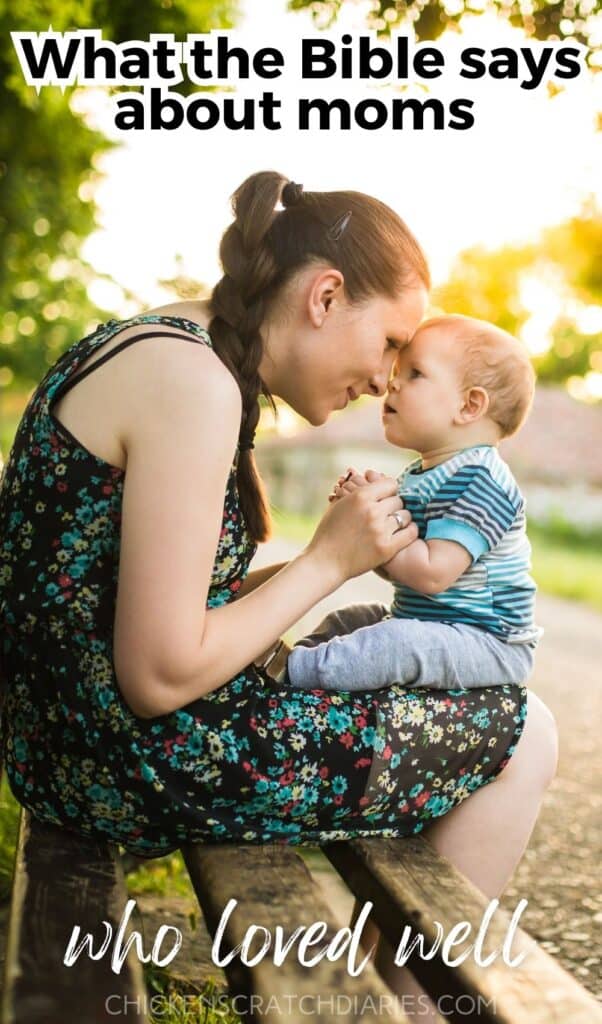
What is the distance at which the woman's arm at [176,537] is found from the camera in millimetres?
1763

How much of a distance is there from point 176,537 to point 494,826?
890mm

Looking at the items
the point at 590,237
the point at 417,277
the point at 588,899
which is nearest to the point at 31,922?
the point at 417,277

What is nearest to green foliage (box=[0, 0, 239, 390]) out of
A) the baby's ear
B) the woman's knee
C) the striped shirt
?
the baby's ear

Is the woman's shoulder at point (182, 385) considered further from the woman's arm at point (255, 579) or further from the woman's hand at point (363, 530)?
the woman's arm at point (255, 579)

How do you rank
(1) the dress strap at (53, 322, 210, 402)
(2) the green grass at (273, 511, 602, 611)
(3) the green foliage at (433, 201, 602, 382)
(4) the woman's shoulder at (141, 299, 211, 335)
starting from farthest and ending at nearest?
(2) the green grass at (273, 511, 602, 611)
(3) the green foliage at (433, 201, 602, 382)
(4) the woman's shoulder at (141, 299, 211, 335)
(1) the dress strap at (53, 322, 210, 402)

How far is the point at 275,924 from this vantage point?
5.31ft

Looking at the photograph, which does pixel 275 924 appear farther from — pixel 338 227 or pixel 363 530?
pixel 338 227

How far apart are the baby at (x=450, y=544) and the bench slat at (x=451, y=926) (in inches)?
12.8

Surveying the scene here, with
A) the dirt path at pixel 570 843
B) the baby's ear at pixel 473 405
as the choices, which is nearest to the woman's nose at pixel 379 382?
the baby's ear at pixel 473 405

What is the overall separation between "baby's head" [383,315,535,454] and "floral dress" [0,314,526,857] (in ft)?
2.22

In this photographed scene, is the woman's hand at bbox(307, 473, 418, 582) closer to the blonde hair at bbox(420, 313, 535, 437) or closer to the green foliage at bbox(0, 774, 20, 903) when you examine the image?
the blonde hair at bbox(420, 313, 535, 437)

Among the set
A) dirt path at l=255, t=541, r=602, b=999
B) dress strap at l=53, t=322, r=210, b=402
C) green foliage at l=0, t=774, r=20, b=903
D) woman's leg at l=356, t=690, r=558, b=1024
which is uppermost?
dress strap at l=53, t=322, r=210, b=402

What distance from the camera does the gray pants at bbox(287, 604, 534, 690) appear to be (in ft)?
7.06

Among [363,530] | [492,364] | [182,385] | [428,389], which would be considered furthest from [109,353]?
[492,364]
